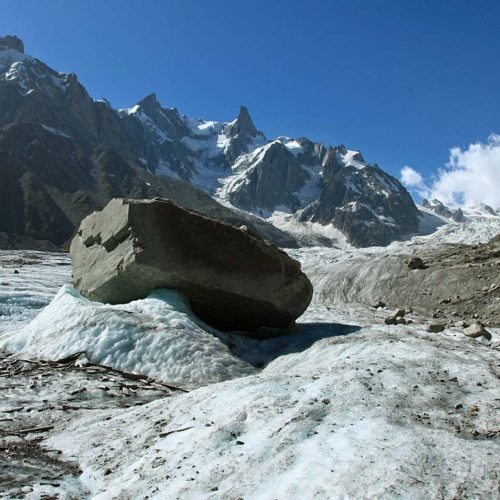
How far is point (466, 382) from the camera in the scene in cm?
910

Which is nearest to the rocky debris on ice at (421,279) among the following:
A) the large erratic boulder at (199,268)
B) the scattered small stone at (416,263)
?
the scattered small stone at (416,263)

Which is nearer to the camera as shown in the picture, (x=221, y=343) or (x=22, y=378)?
(x=22, y=378)

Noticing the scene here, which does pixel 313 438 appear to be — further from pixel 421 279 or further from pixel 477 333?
pixel 421 279

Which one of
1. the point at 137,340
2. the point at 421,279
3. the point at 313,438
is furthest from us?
the point at 421,279

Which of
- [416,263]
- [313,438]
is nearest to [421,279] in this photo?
[416,263]

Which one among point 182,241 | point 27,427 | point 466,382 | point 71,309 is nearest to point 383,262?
point 182,241

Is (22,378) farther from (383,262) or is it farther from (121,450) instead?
(383,262)

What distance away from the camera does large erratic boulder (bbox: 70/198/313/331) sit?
16.7 metres

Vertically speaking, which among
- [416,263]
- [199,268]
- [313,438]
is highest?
[416,263]

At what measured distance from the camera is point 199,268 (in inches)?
662

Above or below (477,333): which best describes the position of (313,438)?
below

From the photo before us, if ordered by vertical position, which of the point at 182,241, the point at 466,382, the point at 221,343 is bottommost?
the point at 221,343

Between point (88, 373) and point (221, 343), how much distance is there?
151 inches

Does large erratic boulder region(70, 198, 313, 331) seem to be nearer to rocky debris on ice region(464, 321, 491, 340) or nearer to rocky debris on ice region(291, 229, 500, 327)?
→ rocky debris on ice region(464, 321, 491, 340)
